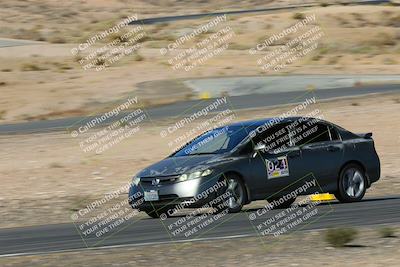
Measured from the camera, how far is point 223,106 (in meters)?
35.5

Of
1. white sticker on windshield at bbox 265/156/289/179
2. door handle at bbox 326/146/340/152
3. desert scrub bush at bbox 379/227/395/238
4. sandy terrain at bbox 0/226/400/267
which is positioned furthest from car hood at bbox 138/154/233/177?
desert scrub bush at bbox 379/227/395/238

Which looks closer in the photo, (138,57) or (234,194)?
(234,194)

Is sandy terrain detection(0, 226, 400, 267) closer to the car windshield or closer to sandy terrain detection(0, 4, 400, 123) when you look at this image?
the car windshield

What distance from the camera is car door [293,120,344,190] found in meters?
17.5

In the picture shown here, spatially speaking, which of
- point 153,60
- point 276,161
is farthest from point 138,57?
point 276,161

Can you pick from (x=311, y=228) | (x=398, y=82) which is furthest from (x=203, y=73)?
(x=311, y=228)

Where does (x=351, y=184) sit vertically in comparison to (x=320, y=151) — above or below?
below

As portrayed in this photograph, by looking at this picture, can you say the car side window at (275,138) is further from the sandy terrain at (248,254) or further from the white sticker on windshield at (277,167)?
the sandy terrain at (248,254)

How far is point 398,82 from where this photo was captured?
40.2 m

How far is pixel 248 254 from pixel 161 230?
10.3 ft

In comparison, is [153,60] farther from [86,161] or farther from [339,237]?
[339,237]

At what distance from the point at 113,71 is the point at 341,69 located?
9823mm

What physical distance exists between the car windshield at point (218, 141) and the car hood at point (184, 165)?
0.93 ft

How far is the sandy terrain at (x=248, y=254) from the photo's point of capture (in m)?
11.5
